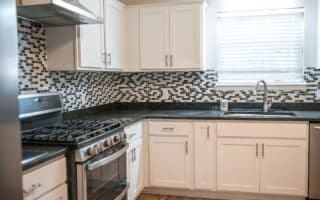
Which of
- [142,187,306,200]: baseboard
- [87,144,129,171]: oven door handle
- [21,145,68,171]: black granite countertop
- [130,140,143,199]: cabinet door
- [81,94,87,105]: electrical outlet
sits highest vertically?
[81,94,87,105]: electrical outlet

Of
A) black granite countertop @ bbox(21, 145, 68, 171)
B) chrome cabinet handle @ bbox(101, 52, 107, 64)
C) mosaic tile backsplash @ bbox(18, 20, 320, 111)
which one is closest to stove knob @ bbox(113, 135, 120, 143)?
black granite countertop @ bbox(21, 145, 68, 171)

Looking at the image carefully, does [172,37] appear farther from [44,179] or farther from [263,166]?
[44,179]

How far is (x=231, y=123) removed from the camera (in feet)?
10.4

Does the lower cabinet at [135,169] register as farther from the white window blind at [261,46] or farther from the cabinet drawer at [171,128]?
the white window blind at [261,46]

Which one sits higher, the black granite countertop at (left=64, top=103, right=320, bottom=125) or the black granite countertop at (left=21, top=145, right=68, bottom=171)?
the black granite countertop at (left=64, top=103, right=320, bottom=125)

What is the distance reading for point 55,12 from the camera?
223 cm

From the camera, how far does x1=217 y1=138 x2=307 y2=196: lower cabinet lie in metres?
3.07

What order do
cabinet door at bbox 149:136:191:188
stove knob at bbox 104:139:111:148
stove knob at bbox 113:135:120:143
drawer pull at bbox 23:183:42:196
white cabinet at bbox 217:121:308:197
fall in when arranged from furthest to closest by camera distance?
1. cabinet door at bbox 149:136:191:188
2. white cabinet at bbox 217:121:308:197
3. stove knob at bbox 113:135:120:143
4. stove knob at bbox 104:139:111:148
5. drawer pull at bbox 23:183:42:196

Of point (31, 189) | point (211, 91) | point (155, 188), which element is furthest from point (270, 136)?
point (31, 189)

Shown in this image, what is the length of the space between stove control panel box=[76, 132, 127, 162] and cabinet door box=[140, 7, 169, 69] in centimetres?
117

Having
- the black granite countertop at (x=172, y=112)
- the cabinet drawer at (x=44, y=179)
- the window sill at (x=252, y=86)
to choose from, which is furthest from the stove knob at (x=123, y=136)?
the window sill at (x=252, y=86)

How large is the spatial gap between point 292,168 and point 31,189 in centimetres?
235

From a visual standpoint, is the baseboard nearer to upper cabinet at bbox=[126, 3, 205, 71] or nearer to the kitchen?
the kitchen

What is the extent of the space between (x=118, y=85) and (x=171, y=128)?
3.51ft
